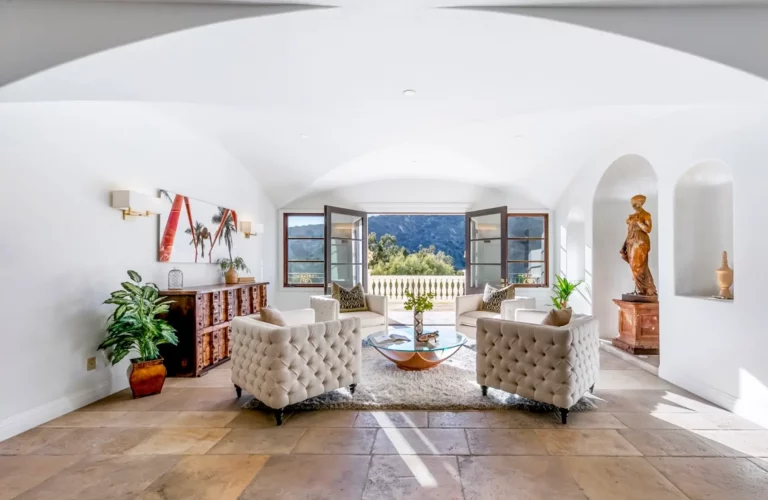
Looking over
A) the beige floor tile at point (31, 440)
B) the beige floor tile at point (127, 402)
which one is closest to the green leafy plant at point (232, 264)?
the beige floor tile at point (127, 402)

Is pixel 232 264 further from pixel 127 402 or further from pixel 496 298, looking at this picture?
pixel 496 298

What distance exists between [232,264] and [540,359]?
393 centimetres

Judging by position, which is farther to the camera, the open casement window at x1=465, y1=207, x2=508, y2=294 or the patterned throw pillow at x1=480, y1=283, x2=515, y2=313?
the open casement window at x1=465, y1=207, x2=508, y2=294

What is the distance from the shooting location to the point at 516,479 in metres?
2.10

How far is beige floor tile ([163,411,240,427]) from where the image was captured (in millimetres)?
2791

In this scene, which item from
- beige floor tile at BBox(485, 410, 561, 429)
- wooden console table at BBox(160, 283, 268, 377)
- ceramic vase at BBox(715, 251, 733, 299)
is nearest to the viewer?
beige floor tile at BBox(485, 410, 561, 429)

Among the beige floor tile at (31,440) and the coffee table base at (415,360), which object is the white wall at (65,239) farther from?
the coffee table base at (415,360)

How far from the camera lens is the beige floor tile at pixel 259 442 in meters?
2.40

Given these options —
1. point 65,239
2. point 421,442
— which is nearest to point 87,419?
point 65,239

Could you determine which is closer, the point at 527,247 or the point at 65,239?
the point at 65,239

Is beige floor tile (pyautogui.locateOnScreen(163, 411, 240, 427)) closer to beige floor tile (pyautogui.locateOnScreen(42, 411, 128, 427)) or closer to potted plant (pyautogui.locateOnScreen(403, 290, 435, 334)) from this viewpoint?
beige floor tile (pyautogui.locateOnScreen(42, 411, 128, 427))

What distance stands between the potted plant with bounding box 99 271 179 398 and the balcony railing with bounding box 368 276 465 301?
222 inches

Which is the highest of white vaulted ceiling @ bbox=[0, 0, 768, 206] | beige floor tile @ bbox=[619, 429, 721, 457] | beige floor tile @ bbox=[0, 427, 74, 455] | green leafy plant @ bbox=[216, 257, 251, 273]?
white vaulted ceiling @ bbox=[0, 0, 768, 206]

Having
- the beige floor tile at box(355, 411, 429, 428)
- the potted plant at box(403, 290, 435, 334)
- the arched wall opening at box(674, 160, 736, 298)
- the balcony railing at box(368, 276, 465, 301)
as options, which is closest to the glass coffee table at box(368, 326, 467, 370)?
the potted plant at box(403, 290, 435, 334)
